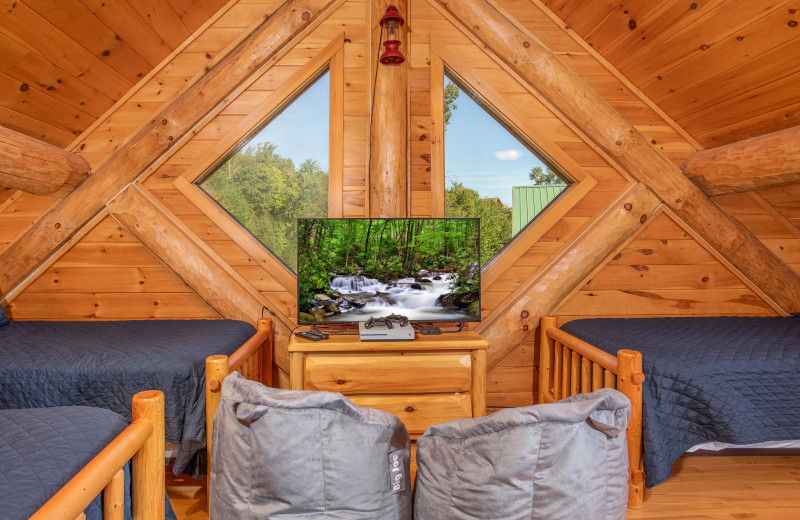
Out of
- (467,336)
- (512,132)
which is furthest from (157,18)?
(467,336)

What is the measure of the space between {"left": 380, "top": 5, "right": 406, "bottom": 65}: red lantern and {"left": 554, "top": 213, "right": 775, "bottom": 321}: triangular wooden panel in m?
1.68

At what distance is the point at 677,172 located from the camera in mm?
2766

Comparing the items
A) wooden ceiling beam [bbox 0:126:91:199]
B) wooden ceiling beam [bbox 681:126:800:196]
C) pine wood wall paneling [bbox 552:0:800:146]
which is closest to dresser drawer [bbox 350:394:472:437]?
wooden ceiling beam [bbox 681:126:800:196]

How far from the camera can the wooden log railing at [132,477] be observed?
82 centimetres

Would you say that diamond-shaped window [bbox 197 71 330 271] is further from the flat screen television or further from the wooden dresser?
the wooden dresser

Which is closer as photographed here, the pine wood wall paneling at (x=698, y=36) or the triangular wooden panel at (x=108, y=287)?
the pine wood wall paneling at (x=698, y=36)

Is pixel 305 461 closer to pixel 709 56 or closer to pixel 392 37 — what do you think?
pixel 392 37

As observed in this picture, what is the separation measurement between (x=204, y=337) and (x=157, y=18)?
170cm

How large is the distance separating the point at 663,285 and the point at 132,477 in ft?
9.30

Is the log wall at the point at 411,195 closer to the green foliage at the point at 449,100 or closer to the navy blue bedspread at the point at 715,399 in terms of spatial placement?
the green foliage at the point at 449,100

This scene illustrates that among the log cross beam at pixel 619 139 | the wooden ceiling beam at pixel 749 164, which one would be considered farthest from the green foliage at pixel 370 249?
the wooden ceiling beam at pixel 749 164

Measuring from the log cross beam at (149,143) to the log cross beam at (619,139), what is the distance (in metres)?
0.94

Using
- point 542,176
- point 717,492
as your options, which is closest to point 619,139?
point 542,176

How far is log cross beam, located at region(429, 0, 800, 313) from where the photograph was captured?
107 inches
